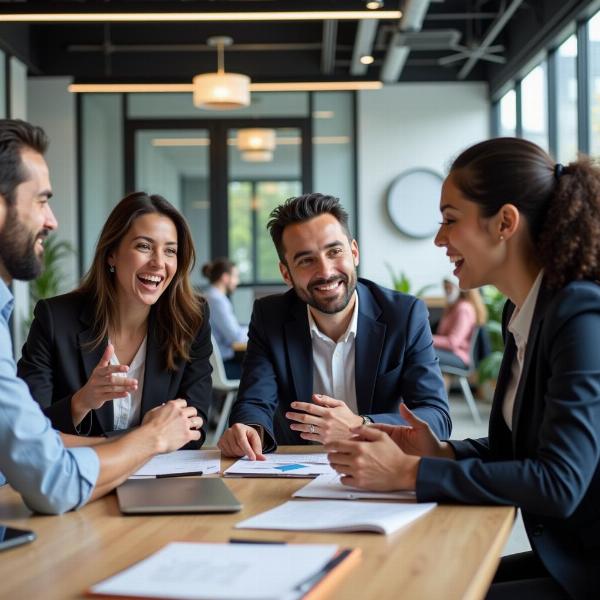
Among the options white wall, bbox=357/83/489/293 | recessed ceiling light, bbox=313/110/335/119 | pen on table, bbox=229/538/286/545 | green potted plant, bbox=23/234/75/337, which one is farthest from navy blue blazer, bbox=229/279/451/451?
recessed ceiling light, bbox=313/110/335/119

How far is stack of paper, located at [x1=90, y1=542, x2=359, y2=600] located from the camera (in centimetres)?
110

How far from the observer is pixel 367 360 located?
2.70 m

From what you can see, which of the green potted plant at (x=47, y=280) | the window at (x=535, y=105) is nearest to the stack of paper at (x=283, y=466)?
the window at (x=535, y=105)

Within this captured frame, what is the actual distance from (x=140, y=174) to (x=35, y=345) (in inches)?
314

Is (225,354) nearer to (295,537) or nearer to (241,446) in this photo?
(241,446)

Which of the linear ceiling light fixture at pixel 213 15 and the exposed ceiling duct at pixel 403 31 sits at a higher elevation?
the exposed ceiling duct at pixel 403 31

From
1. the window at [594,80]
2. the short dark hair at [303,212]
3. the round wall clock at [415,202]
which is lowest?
the short dark hair at [303,212]

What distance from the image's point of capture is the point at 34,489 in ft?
5.20

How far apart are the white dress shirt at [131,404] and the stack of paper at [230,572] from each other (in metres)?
1.49

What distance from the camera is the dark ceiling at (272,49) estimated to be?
9.09m

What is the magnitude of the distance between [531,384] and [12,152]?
43.2 inches

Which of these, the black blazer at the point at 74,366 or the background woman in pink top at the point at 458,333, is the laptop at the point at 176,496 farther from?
the background woman in pink top at the point at 458,333

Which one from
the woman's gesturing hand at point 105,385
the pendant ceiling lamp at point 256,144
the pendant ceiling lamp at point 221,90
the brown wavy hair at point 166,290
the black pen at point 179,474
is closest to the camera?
the black pen at point 179,474

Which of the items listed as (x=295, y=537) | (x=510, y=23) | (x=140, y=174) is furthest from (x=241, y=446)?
(x=140, y=174)
